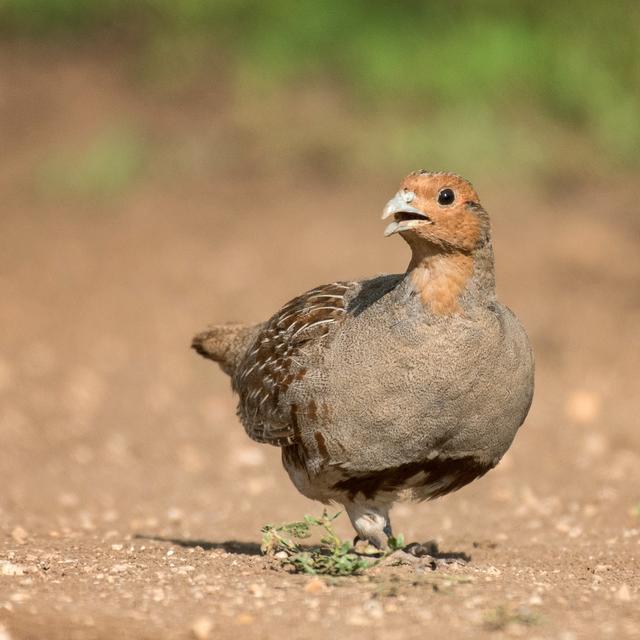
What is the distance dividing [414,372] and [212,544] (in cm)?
170

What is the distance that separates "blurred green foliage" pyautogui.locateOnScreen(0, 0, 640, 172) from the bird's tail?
18.0ft

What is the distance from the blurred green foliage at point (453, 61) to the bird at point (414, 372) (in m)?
6.53

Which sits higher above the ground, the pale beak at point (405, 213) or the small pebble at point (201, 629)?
the pale beak at point (405, 213)

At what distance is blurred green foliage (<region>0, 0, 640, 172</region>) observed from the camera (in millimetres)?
11570

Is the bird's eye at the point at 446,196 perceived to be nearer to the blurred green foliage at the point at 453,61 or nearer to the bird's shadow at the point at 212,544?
the bird's shadow at the point at 212,544

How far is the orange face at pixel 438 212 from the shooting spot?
14.4ft

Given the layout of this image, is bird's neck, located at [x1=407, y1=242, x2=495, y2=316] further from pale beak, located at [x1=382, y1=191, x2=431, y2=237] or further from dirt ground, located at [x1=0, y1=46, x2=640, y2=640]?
dirt ground, located at [x1=0, y1=46, x2=640, y2=640]

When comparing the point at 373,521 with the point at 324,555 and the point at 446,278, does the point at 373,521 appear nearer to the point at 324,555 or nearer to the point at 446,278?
the point at 324,555

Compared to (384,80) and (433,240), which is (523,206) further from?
(433,240)

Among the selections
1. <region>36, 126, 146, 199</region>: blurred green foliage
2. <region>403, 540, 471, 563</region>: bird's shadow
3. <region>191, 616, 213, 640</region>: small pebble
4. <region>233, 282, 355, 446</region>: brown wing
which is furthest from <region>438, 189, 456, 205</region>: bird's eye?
<region>36, 126, 146, 199</region>: blurred green foliage

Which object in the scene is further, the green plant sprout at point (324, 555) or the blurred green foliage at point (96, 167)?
the blurred green foliage at point (96, 167)

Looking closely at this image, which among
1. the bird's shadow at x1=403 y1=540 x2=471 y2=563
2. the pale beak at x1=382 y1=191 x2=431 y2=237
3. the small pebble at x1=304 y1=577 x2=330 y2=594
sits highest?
the pale beak at x1=382 y1=191 x2=431 y2=237

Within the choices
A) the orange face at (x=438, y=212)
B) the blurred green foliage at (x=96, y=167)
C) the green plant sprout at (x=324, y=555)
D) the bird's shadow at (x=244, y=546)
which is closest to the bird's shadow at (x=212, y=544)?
the bird's shadow at (x=244, y=546)

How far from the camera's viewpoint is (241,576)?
4.41 metres
